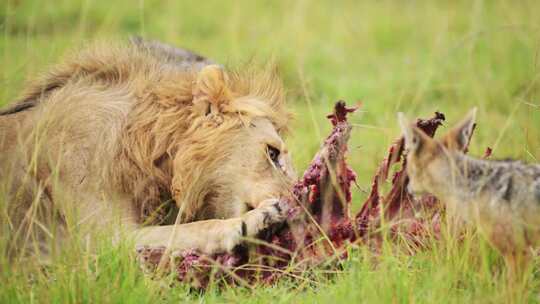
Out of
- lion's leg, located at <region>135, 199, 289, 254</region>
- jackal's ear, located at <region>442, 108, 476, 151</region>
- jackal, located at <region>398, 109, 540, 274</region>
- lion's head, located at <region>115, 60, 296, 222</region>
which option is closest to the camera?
jackal, located at <region>398, 109, 540, 274</region>

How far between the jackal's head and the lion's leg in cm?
72

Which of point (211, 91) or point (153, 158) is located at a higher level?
point (211, 91)

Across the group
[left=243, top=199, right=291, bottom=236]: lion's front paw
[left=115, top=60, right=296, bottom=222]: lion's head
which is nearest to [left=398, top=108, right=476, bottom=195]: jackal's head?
[left=243, top=199, right=291, bottom=236]: lion's front paw

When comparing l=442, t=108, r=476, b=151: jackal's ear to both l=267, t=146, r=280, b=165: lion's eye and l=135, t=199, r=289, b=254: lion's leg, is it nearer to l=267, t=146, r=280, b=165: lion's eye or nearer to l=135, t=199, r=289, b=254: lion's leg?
l=135, t=199, r=289, b=254: lion's leg

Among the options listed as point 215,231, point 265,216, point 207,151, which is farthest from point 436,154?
point 207,151

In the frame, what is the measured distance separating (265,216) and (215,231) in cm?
21

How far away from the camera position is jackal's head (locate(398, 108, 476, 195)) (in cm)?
274

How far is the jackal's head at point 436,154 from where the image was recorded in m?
2.74

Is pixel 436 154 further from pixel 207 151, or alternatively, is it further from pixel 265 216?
pixel 207 151

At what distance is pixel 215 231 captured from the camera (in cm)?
332

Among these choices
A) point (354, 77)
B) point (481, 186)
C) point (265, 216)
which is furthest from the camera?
point (354, 77)

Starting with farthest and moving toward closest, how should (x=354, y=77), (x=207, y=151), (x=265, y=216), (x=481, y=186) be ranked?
1. (x=354, y=77)
2. (x=207, y=151)
3. (x=265, y=216)
4. (x=481, y=186)

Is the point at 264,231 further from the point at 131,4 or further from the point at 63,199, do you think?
the point at 131,4

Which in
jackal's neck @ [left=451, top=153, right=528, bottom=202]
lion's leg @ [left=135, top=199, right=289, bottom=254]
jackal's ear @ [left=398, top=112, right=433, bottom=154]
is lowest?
lion's leg @ [left=135, top=199, right=289, bottom=254]
